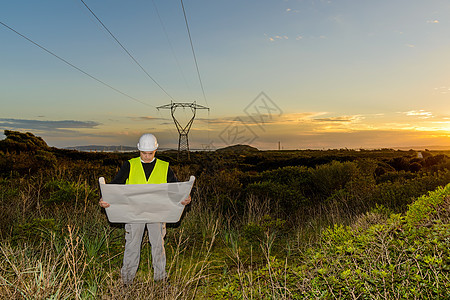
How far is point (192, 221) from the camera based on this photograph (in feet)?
26.6

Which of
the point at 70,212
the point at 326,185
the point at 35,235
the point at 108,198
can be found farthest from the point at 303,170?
the point at 108,198

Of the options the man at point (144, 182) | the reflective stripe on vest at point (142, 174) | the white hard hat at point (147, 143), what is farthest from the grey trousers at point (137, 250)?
the white hard hat at point (147, 143)

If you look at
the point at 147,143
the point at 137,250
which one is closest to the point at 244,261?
the point at 137,250

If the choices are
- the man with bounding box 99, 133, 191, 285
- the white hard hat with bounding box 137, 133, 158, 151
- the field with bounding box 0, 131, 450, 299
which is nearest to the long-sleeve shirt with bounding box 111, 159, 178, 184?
the man with bounding box 99, 133, 191, 285

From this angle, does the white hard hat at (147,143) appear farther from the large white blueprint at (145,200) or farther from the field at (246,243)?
the field at (246,243)

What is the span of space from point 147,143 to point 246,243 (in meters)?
3.65

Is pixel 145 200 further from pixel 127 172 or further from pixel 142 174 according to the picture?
pixel 127 172

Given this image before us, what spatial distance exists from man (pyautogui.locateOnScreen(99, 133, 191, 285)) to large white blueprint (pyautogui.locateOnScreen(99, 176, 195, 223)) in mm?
473

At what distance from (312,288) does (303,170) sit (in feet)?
46.1

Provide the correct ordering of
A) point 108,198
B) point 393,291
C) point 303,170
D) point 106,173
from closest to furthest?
point 393,291, point 108,198, point 106,173, point 303,170

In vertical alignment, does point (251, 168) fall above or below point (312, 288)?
below

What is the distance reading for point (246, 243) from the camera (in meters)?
7.50

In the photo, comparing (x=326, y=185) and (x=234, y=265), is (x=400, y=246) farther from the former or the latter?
(x=326, y=185)

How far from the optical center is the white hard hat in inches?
184
